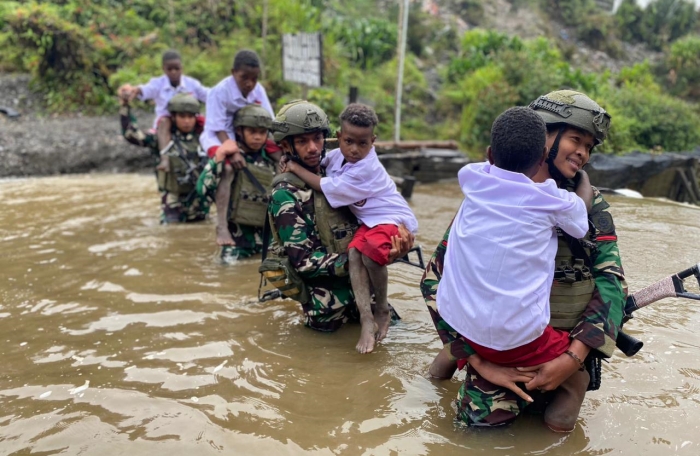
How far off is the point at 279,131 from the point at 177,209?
392 centimetres

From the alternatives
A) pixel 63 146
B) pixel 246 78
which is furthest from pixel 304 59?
pixel 63 146

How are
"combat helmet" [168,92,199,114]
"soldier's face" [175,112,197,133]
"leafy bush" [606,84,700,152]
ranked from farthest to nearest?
"leafy bush" [606,84,700,152] < "soldier's face" [175,112,197,133] < "combat helmet" [168,92,199,114]

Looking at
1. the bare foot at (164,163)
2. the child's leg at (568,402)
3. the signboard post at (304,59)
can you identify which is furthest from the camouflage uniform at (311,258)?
the signboard post at (304,59)

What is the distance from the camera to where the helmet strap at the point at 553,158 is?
2.87 meters

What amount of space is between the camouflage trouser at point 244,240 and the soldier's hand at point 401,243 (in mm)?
2538

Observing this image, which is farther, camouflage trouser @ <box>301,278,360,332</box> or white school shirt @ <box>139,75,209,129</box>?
white school shirt @ <box>139,75,209,129</box>

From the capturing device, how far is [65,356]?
3.76 meters

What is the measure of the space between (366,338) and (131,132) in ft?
17.3

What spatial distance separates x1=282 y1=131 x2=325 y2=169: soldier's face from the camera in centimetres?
397

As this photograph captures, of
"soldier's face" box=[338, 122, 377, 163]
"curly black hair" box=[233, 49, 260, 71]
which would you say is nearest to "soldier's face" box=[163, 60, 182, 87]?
"curly black hair" box=[233, 49, 260, 71]

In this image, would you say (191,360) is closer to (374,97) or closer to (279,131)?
(279,131)

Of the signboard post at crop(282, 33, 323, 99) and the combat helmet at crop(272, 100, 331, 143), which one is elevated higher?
the signboard post at crop(282, 33, 323, 99)

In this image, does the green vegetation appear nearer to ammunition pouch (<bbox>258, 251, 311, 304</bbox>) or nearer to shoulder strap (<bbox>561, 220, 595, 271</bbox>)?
ammunition pouch (<bbox>258, 251, 311, 304</bbox>)

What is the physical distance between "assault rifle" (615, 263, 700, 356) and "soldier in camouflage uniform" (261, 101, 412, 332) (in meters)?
1.45
